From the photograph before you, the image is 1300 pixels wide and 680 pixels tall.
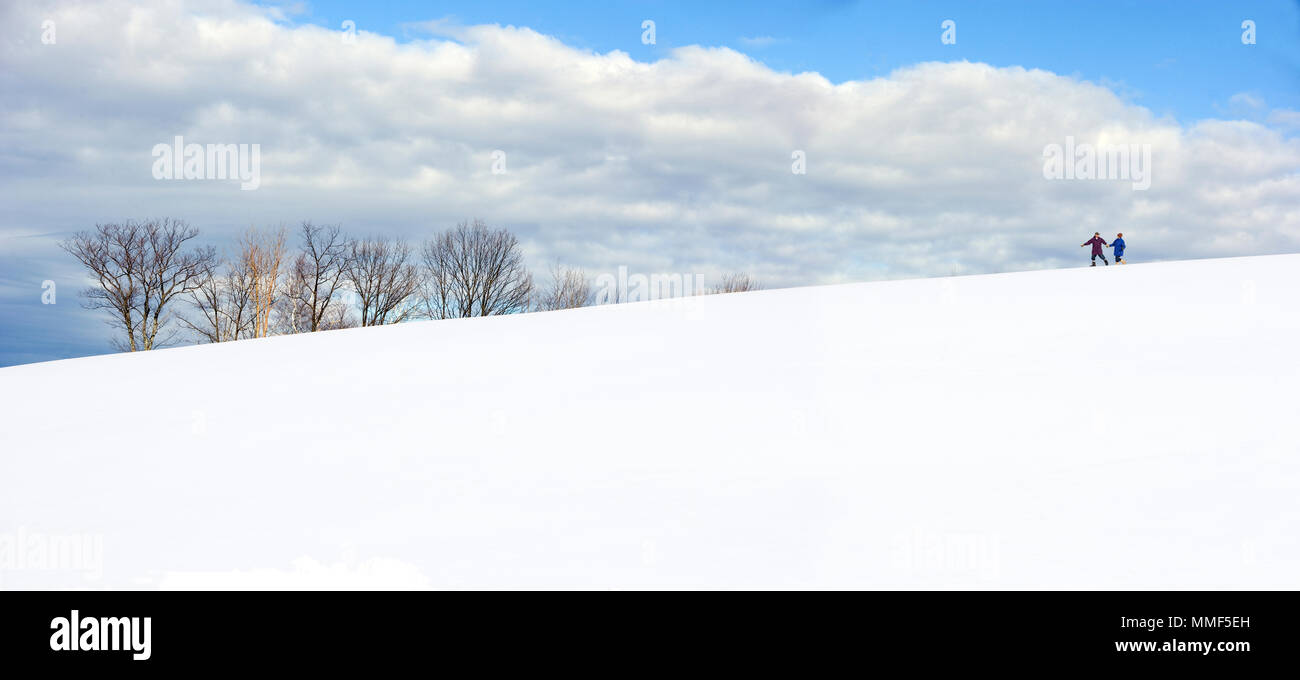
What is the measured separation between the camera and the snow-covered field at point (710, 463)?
7.40 metres

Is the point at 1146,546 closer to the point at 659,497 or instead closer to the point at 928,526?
the point at 928,526

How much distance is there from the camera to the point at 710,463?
1005cm

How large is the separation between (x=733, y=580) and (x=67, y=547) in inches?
240

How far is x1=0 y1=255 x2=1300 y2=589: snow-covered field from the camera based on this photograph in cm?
740

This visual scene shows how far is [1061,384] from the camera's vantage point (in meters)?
12.6

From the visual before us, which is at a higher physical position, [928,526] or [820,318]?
[820,318]

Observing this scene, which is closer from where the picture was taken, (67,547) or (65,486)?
(67,547)
